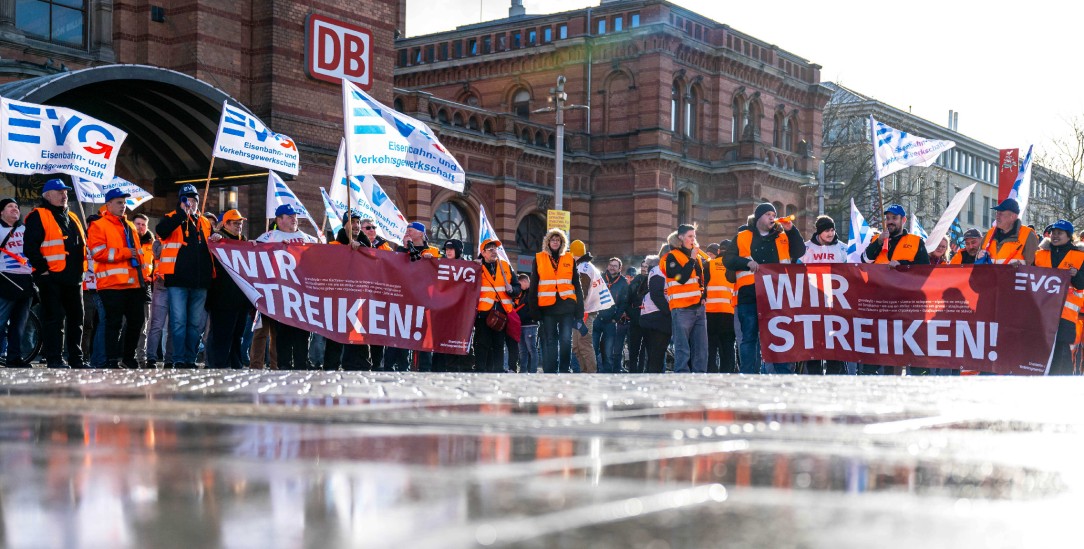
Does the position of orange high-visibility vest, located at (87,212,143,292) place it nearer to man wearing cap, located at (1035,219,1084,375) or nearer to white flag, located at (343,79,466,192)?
white flag, located at (343,79,466,192)

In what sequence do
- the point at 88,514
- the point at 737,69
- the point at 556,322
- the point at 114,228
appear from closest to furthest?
the point at 88,514 < the point at 114,228 < the point at 556,322 < the point at 737,69

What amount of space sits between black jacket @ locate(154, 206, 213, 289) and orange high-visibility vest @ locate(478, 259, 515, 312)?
3.14 meters

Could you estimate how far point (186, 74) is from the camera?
22.6 meters

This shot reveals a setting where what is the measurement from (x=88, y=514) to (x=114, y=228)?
10396 millimetres

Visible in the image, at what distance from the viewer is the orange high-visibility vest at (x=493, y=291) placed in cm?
1436

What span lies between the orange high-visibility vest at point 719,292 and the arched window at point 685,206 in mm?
31519

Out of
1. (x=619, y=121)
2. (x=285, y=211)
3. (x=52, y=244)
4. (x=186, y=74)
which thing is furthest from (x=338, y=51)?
(x=619, y=121)

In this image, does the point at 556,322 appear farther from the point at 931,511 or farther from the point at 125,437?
the point at 931,511

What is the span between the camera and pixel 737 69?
154ft

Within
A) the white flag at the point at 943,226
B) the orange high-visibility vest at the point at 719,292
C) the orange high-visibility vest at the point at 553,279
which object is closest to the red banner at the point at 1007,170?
→ the white flag at the point at 943,226

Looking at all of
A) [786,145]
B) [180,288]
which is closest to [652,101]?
[786,145]

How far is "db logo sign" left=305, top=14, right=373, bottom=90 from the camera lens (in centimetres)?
2648

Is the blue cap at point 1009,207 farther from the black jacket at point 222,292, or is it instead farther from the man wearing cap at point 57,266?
the man wearing cap at point 57,266

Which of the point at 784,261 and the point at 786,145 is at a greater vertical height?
the point at 786,145
